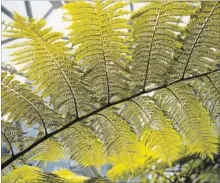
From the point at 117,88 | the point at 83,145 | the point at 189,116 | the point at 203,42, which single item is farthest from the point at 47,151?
the point at 203,42

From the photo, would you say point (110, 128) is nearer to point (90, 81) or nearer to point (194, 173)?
point (90, 81)

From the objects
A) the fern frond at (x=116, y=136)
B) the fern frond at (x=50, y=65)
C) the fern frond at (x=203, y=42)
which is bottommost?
the fern frond at (x=116, y=136)

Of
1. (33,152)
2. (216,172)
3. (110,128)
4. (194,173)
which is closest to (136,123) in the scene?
(110,128)

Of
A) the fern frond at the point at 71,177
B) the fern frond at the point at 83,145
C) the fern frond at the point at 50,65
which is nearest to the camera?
the fern frond at the point at 50,65

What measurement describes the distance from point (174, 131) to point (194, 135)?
0.19 ft

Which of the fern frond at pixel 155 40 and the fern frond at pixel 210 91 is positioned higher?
the fern frond at pixel 155 40

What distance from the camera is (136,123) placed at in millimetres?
993

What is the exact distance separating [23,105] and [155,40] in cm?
35

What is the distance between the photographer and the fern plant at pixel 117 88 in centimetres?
83

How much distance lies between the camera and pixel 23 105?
888 mm

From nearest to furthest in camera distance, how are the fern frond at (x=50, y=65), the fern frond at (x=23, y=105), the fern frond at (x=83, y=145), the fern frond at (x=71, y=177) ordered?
1. the fern frond at (x=50, y=65)
2. the fern frond at (x=23, y=105)
3. the fern frond at (x=83, y=145)
4. the fern frond at (x=71, y=177)

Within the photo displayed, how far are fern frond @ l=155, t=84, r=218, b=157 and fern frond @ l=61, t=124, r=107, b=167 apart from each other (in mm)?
203

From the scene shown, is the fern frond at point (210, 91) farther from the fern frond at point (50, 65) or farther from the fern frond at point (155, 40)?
the fern frond at point (50, 65)

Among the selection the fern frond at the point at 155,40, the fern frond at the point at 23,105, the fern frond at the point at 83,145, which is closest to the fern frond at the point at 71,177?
the fern frond at the point at 83,145
